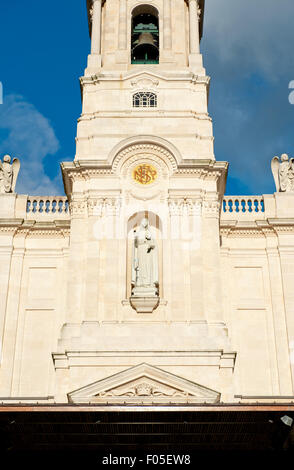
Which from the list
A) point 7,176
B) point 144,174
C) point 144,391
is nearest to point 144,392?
Answer: point 144,391

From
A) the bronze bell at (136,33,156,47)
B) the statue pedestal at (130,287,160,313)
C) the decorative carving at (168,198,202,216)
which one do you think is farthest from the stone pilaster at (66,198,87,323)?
the bronze bell at (136,33,156,47)

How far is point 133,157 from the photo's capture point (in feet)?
93.1

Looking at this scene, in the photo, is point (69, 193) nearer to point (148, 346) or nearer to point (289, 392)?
point (148, 346)

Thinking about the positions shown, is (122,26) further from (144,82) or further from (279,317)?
(279,317)

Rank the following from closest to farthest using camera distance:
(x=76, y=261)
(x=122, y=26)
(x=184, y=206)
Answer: (x=76, y=261) < (x=184, y=206) < (x=122, y=26)

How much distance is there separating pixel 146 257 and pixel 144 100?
7.46m

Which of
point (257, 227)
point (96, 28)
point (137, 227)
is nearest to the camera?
point (137, 227)

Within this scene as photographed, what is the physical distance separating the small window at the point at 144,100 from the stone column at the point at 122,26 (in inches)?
109

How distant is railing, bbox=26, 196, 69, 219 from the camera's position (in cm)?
3091

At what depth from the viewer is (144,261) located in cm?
2636

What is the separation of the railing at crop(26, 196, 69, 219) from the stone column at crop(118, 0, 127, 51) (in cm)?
708

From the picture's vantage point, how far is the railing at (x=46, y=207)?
30.9 m

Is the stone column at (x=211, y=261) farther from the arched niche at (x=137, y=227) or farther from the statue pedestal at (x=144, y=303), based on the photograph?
the statue pedestal at (x=144, y=303)

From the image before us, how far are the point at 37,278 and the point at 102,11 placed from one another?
12790 millimetres
